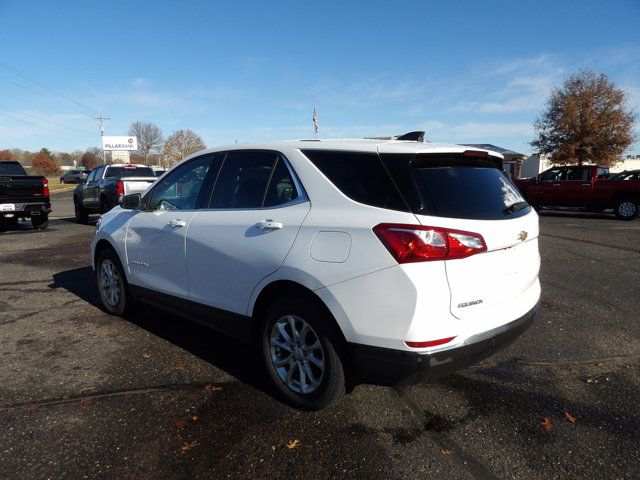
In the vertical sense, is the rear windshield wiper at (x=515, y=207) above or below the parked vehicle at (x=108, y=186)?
below

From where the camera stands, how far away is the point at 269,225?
3.08 meters

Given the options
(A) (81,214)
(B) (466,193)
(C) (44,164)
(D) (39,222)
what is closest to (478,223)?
(B) (466,193)

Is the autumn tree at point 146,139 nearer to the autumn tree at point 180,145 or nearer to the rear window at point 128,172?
the autumn tree at point 180,145

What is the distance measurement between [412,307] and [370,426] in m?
0.91

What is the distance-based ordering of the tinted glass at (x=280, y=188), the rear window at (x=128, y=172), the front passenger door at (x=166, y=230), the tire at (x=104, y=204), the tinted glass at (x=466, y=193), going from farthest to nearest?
the rear window at (x=128, y=172) → the tire at (x=104, y=204) → the front passenger door at (x=166, y=230) → the tinted glass at (x=280, y=188) → the tinted glass at (x=466, y=193)

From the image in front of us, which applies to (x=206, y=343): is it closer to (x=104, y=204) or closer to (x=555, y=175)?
(x=104, y=204)

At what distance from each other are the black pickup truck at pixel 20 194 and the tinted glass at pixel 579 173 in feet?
55.5

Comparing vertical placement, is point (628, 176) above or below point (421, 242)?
above

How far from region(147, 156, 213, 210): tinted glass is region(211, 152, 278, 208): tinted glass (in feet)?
0.88

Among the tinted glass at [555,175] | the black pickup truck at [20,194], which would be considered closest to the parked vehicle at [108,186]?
the black pickup truck at [20,194]

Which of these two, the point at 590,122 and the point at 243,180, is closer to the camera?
the point at 243,180

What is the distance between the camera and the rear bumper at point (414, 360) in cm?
250

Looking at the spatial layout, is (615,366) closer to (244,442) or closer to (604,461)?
(604,461)

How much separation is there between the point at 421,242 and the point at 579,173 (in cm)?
1676
